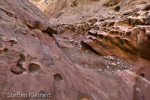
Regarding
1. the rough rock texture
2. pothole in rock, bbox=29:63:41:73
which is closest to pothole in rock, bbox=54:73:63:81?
pothole in rock, bbox=29:63:41:73

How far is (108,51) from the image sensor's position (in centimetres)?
563

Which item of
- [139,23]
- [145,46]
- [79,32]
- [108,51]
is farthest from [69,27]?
[145,46]

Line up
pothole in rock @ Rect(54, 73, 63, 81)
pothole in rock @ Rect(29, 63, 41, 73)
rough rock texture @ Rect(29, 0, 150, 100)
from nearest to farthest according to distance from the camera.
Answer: pothole in rock @ Rect(29, 63, 41, 73)
pothole in rock @ Rect(54, 73, 63, 81)
rough rock texture @ Rect(29, 0, 150, 100)

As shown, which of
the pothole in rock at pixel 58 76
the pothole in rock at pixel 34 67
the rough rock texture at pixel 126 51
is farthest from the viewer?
the rough rock texture at pixel 126 51

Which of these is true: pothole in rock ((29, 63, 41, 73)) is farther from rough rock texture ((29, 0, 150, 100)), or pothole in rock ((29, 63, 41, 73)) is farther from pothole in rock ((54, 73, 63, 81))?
rough rock texture ((29, 0, 150, 100))

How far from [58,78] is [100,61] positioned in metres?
3.87

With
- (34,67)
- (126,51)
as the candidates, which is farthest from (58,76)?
(126,51)

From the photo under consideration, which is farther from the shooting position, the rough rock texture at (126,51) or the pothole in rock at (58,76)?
the rough rock texture at (126,51)

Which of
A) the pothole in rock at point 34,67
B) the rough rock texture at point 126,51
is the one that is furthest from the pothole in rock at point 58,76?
the rough rock texture at point 126,51

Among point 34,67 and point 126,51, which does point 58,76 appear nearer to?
point 34,67

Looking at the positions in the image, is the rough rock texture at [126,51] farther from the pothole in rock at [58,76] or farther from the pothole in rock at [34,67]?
the pothole in rock at [34,67]

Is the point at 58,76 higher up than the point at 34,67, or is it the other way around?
the point at 34,67

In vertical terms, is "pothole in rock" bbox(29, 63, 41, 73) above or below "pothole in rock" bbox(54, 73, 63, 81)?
above

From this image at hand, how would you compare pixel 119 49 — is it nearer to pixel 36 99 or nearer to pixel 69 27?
pixel 36 99
